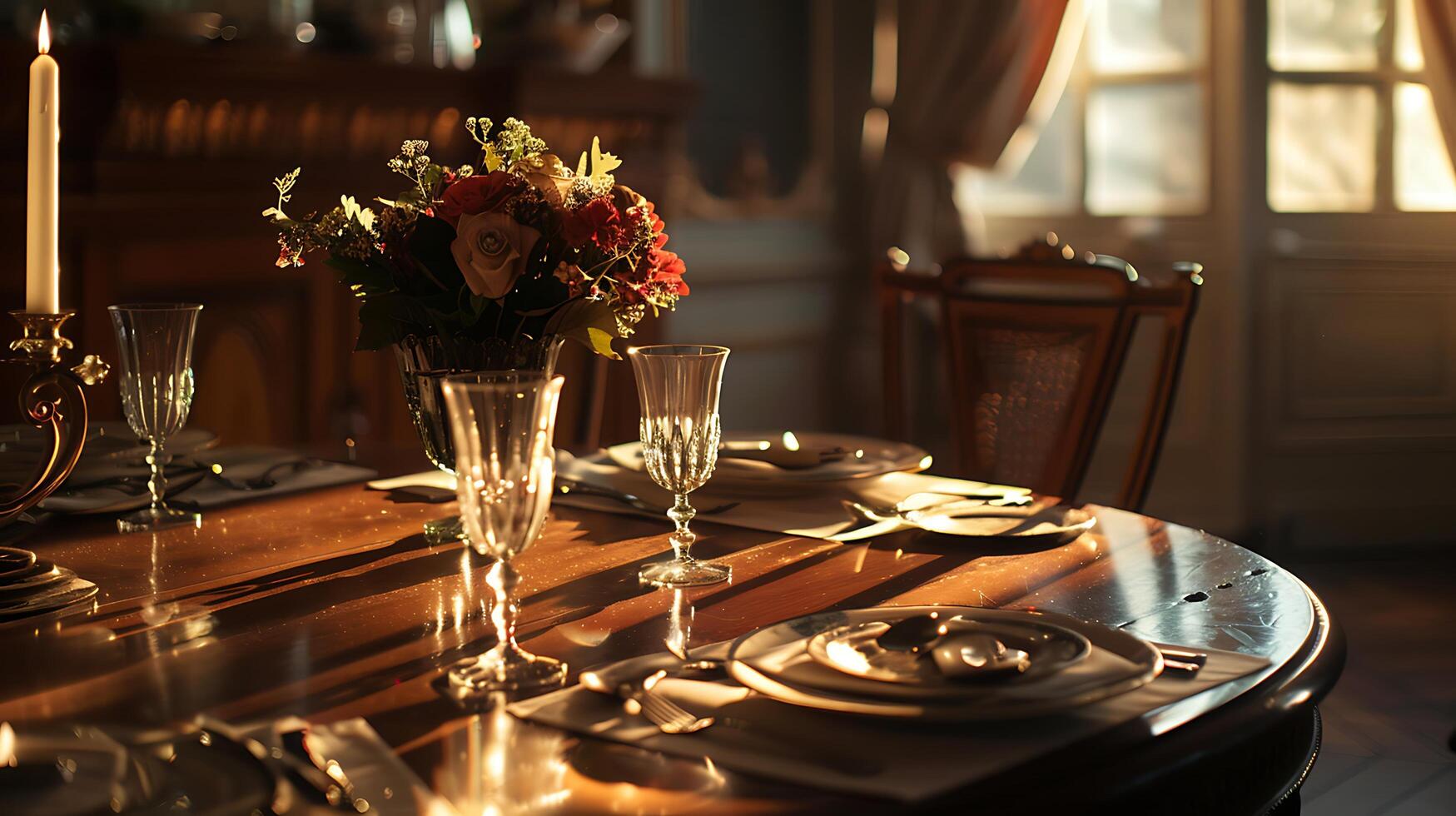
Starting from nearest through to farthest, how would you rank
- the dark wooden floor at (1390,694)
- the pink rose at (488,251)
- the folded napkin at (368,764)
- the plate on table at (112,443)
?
the folded napkin at (368,764), the pink rose at (488,251), the plate on table at (112,443), the dark wooden floor at (1390,694)

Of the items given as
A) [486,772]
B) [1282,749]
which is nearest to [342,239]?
[486,772]

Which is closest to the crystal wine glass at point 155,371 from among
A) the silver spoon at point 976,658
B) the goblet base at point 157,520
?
the goblet base at point 157,520

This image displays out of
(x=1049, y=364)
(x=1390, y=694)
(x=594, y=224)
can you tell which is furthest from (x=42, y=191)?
(x=1390, y=694)

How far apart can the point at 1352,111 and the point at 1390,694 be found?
Result: 5.47 feet

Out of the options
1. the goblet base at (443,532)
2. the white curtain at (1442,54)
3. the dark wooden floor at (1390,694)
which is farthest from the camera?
the white curtain at (1442,54)

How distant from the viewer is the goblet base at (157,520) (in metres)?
1.35

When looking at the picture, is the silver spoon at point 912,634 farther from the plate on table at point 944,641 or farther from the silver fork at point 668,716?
the silver fork at point 668,716

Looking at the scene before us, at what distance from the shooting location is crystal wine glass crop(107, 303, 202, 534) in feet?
4.33

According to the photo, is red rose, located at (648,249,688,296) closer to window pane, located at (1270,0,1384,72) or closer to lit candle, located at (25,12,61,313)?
lit candle, located at (25,12,61,313)

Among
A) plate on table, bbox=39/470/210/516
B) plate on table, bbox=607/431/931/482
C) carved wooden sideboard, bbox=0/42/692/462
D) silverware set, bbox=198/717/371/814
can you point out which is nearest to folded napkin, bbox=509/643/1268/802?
silverware set, bbox=198/717/371/814

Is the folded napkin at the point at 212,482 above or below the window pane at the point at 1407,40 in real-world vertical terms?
below

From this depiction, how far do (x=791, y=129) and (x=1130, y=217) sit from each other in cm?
96

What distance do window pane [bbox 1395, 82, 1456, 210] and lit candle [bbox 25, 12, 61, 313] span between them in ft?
11.5

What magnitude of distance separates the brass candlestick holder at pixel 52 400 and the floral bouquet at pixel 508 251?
0.23 meters
